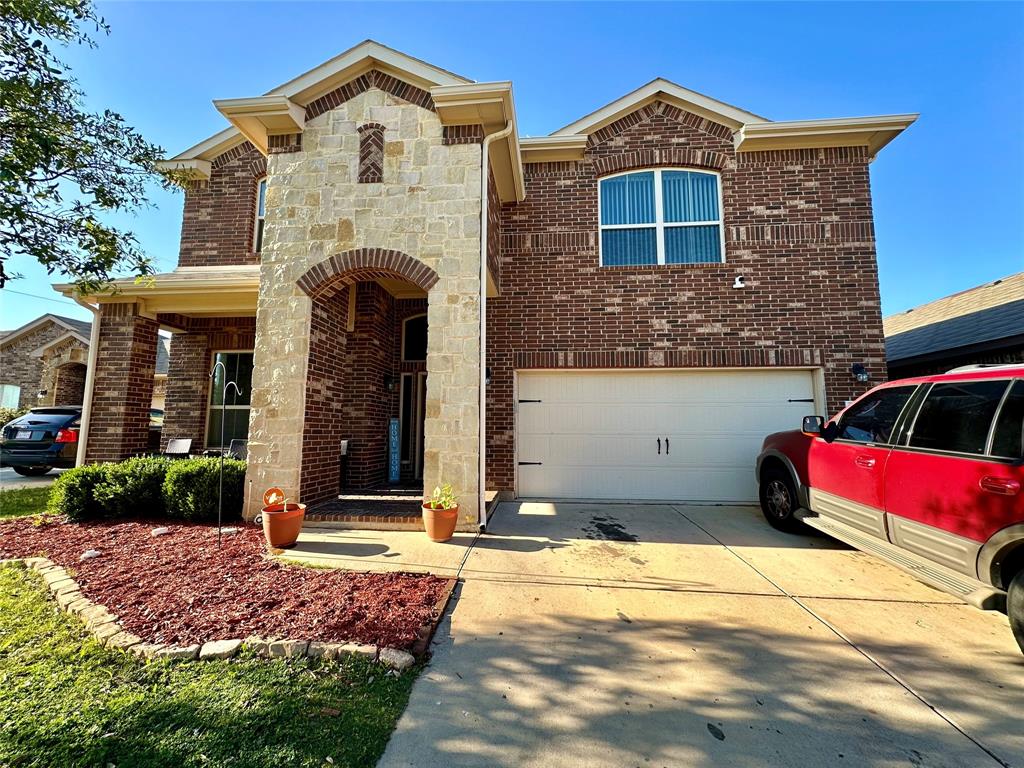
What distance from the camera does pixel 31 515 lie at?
6.06 metres

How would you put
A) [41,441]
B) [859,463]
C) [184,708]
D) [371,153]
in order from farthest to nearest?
[41,441]
[371,153]
[859,463]
[184,708]

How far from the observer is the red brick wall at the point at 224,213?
→ 9250 millimetres

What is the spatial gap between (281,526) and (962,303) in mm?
15019

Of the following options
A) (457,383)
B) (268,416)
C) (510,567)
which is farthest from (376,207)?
(510,567)

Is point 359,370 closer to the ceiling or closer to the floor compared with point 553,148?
closer to the floor

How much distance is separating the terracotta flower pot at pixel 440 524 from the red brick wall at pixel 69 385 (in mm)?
17033

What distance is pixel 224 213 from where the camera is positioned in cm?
938

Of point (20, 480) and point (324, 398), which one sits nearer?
point (324, 398)

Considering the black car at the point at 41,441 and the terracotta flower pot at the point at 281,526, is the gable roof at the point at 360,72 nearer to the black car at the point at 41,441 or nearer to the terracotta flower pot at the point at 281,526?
the terracotta flower pot at the point at 281,526

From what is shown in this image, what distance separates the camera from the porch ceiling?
24.2ft

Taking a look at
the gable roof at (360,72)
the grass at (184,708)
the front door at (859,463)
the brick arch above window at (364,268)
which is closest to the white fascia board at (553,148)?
the gable roof at (360,72)

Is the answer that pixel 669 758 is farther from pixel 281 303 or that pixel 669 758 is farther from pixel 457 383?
pixel 281 303

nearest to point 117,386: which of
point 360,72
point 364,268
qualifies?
point 364,268

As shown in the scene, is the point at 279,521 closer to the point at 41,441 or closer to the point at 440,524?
the point at 440,524
